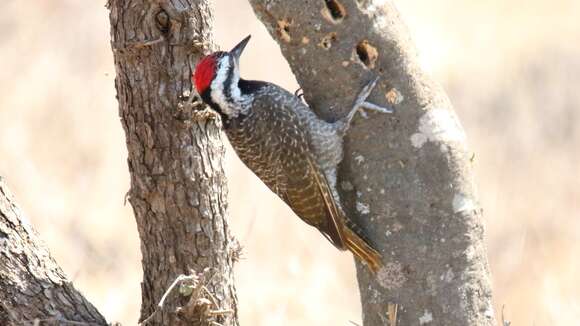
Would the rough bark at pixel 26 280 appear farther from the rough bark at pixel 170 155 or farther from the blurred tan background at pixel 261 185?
the blurred tan background at pixel 261 185

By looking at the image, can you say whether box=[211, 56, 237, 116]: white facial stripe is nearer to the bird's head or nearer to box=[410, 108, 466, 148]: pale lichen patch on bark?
the bird's head

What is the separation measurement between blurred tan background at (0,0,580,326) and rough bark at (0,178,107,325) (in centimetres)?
274

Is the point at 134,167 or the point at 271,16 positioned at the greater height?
the point at 271,16

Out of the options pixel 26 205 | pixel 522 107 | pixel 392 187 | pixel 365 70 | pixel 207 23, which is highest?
pixel 522 107

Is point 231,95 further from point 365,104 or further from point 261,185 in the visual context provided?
point 261,185

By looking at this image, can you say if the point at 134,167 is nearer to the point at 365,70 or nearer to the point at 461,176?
the point at 365,70

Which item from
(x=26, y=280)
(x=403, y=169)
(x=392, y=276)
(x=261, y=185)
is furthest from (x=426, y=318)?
(x=261, y=185)

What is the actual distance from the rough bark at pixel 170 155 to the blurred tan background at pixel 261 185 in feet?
7.52

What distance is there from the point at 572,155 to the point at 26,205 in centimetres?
485

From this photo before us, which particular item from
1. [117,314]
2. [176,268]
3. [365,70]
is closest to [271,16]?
[365,70]

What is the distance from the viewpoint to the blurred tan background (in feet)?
25.4

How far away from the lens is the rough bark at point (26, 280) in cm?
389

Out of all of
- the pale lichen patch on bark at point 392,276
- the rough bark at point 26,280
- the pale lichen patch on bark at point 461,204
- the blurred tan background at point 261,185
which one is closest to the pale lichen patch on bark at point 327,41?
the pale lichen patch on bark at point 461,204

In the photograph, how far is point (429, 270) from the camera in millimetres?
3889
